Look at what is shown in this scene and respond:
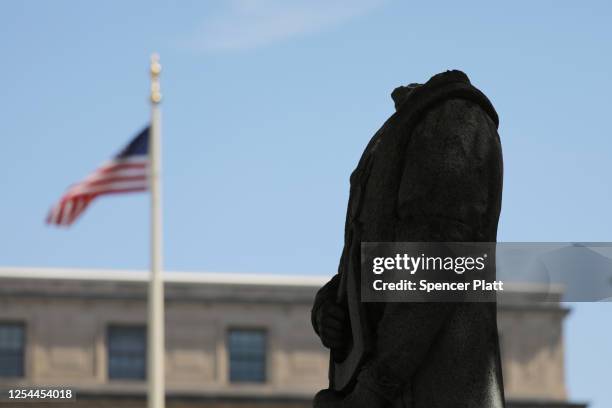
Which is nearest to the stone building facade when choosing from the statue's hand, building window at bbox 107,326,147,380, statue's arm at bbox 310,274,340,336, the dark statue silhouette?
building window at bbox 107,326,147,380

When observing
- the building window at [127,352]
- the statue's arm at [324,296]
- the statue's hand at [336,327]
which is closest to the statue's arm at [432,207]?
the statue's hand at [336,327]

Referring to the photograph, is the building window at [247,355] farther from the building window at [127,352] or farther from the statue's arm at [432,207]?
the statue's arm at [432,207]

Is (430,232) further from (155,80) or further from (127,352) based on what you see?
(127,352)

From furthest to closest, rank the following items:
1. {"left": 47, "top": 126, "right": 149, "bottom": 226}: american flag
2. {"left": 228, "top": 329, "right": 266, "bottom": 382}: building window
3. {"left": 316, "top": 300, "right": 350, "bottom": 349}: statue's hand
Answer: {"left": 228, "top": 329, "right": 266, "bottom": 382}: building window → {"left": 47, "top": 126, "right": 149, "bottom": 226}: american flag → {"left": 316, "top": 300, "right": 350, "bottom": 349}: statue's hand

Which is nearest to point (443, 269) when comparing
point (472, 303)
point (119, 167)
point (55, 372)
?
point (472, 303)

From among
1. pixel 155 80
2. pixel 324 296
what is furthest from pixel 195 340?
pixel 324 296

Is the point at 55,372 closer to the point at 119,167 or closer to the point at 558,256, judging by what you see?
the point at 119,167

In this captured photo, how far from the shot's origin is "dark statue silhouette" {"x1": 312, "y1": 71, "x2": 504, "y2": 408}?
7.71 m

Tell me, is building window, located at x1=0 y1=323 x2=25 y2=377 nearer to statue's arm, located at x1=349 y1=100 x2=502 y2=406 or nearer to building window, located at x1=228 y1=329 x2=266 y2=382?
building window, located at x1=228 y1=329 x2=266 y2=382

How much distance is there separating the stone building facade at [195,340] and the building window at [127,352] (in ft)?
0.12

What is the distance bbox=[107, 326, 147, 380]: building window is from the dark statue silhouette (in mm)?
63617

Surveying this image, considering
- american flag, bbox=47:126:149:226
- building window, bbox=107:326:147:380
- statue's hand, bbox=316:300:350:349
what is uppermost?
building window, bbox=107:326:147:380

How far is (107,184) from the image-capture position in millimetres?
35031

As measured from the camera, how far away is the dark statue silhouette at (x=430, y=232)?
25.3ft
